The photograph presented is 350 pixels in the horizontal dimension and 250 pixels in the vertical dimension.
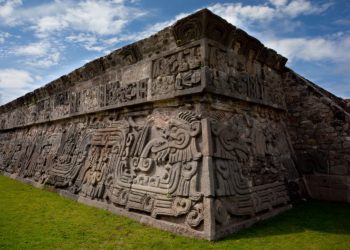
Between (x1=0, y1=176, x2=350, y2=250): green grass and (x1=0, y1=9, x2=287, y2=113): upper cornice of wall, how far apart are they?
2.65 m

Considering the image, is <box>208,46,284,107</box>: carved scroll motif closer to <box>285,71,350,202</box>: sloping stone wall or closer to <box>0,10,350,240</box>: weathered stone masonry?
<box>0,10,350,240</box>: weathered stone masonry

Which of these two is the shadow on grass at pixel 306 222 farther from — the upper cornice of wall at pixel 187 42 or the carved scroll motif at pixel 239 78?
the upper cornice of wall at pixel 187 42

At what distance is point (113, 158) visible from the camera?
4.72m

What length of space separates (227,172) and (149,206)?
115 centimetres

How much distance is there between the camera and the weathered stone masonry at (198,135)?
349 centimetres

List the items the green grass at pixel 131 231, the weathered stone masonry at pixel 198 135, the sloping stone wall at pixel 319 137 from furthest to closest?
the sloping stone wall at pixel 319 137
the weathered stone masonry at pixel 198 135
the green grass at pixel 131 231

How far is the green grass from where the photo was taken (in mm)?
2941

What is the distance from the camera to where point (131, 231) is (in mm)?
3371

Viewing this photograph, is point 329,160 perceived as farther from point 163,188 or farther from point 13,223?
point 13,223

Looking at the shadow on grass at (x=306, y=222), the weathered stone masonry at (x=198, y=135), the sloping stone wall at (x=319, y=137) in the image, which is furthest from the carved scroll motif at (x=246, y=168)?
the sloping stone wall at (x=319, y=137)

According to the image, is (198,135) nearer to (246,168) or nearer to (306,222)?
(246,168)

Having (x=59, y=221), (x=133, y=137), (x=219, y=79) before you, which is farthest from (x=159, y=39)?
(x=59, y=221)

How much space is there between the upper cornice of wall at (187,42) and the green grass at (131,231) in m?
2.65

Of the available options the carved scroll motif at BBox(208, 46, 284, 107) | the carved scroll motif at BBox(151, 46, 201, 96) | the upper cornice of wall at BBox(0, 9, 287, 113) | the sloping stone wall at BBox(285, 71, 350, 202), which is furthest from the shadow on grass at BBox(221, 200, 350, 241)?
the upper cornice of wall at BBox(0, 9, 287, 113)
